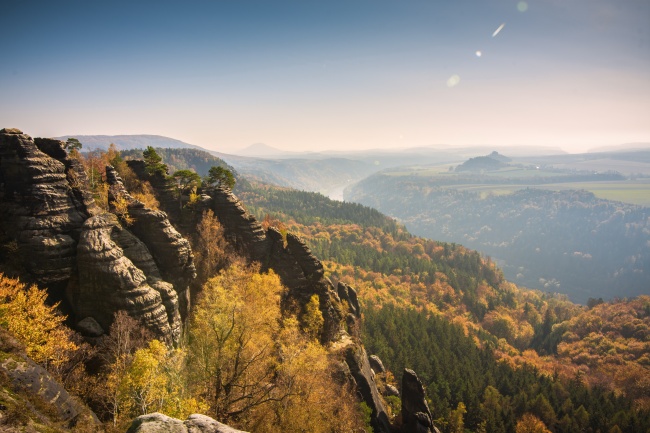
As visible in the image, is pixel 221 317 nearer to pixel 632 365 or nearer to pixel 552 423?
pixel 552 423

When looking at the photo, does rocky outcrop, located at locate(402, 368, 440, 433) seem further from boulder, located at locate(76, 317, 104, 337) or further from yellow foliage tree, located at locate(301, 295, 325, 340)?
boulder, located at locate(76, 317, 104, 337)

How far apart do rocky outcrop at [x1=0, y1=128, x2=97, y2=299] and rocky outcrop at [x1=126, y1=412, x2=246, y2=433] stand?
27.3 metres

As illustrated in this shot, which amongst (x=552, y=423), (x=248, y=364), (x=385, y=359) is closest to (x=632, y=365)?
(x=552, y=423)

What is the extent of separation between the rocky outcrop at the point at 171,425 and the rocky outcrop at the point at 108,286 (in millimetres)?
22956

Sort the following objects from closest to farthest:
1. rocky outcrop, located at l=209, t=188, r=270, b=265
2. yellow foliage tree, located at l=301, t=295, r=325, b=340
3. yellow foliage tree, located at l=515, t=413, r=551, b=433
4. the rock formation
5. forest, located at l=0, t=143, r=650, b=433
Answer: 1. forest, located at l=0, t=143, r=650, b=433
2. the rock formation
3. yellow foliage tree, located at l=301, t=295, r=325, b=340
4. rocky outcrop, located at l=209, t=188, r=270, b=265
5. yellow foliage tree, located at l=515, t=413, r=551, b=433

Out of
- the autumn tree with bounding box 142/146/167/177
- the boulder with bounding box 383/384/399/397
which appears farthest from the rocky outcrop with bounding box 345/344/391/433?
the autumn tree with bounding box 142/146/167/177

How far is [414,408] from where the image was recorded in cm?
5425

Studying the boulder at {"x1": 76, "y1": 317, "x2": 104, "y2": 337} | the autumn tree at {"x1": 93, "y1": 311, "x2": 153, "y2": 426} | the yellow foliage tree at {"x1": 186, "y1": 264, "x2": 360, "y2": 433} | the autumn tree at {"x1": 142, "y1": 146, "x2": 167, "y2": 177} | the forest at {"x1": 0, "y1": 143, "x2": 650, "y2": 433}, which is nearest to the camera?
the autumn tree at {"x1": 93, "y1": 311, "x2": 153, "y2": 426}

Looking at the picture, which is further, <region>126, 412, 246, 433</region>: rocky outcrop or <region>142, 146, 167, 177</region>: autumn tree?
<region>142, 146, 167, 177</region>: autumn tree

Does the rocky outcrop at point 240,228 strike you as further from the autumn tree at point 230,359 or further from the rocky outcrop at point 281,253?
the autumn tree at point 230,359

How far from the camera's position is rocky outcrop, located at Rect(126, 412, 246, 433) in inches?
520

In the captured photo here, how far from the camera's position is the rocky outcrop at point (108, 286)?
32.9 meters

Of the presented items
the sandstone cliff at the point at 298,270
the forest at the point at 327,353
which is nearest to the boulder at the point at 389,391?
the forest at the point at 327,353

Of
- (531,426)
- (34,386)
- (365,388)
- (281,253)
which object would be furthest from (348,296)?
(531,426)
